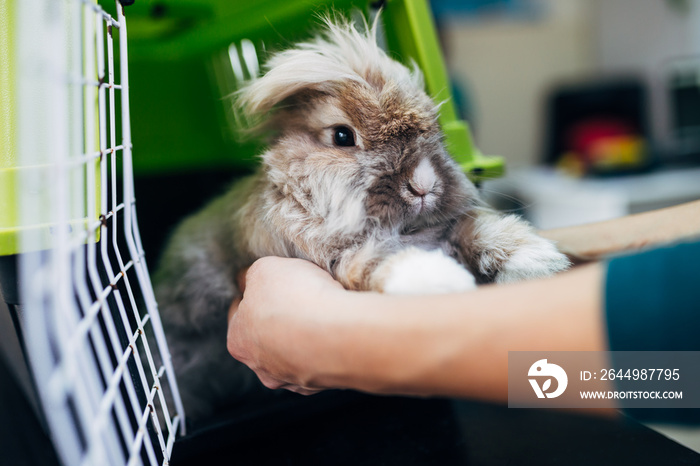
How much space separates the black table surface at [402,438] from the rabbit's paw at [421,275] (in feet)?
0.91

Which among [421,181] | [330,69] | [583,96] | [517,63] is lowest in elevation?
[421,181]

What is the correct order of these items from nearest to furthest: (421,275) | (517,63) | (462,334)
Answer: (462,334)
(421,275)
(517,63)

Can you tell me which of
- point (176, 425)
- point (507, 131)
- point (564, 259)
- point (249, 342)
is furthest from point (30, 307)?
point (507, 131)

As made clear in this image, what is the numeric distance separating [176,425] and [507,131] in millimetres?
3463

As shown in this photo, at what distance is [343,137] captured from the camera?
69 cm

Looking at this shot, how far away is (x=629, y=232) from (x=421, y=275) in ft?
1.79

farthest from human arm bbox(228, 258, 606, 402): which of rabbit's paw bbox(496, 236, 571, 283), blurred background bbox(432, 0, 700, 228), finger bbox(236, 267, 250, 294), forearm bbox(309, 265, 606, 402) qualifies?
blurred background bbox(432, 0, 700, 228)

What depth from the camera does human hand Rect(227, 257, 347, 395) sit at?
52 centimetres

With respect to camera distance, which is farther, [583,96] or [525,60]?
[525,60]

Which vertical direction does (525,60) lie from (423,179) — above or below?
above

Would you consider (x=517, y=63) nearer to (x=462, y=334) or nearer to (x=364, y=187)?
(x=364, y=187)

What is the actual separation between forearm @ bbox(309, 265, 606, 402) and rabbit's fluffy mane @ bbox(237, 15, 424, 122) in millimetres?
362

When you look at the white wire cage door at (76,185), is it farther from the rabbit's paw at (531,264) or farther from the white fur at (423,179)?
the rabbit's paw at (531,264)

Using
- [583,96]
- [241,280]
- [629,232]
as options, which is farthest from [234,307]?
[583,96]
